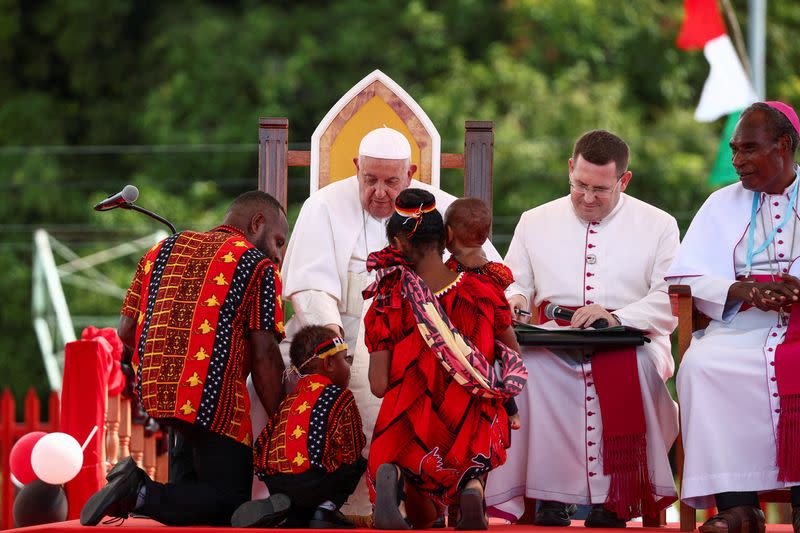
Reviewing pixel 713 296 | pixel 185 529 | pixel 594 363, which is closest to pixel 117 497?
pixel 185 529

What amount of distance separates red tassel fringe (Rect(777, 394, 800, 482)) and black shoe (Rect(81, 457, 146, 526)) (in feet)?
8.13

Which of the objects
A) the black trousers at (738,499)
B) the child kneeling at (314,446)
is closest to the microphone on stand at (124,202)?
the child kneeling at (314,446)

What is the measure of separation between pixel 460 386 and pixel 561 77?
13405mm

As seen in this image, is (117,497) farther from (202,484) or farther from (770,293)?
(770,293)

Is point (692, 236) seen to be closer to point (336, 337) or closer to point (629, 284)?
point (629, 284)

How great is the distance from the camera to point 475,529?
5371 mm

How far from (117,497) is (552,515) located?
1882mm

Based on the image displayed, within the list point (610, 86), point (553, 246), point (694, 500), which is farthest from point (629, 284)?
point (610, 86)

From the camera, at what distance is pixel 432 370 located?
17.9 ft

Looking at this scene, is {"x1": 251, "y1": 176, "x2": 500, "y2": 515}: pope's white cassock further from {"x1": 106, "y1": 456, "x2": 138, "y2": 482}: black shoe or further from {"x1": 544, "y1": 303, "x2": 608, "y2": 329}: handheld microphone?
{"x1": 106, "y1": 456, "x2": 138, "y2": 482}: black shoe

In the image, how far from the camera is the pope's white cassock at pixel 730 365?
18.3 ft

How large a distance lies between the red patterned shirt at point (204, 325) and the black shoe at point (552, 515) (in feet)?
4.33

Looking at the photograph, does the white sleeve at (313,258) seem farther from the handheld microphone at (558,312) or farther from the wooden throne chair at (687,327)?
the wooden throne chair at (687,327)

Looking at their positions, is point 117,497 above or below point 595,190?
below
